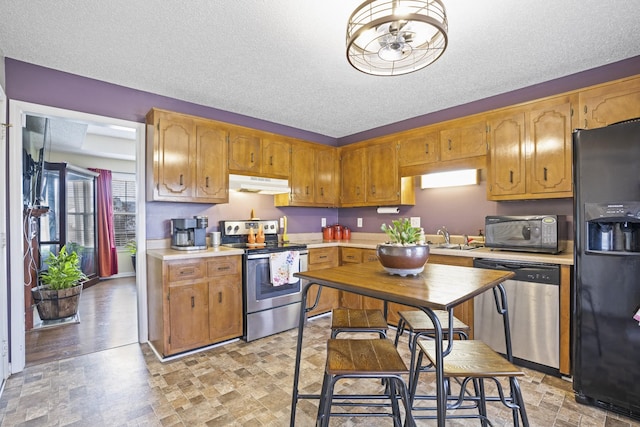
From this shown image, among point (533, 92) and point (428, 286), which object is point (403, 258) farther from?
point (533, 92)

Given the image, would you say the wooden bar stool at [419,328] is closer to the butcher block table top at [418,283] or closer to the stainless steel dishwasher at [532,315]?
the butcher block table top at [418,283]

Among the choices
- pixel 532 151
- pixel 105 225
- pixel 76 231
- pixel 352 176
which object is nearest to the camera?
pixel 532 151

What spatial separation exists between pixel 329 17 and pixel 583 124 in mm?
2107

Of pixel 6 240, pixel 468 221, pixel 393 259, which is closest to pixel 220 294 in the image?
pixel 6 240

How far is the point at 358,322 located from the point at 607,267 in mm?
1575

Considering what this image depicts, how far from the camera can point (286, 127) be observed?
425 cm

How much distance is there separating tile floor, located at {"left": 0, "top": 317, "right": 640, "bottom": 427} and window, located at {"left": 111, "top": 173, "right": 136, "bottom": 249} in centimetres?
422

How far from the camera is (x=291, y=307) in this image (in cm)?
344

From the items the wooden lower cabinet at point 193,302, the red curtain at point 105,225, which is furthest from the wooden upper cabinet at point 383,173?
the red curtain at point 105,225

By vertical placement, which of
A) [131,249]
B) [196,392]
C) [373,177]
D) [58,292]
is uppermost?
[373,177]

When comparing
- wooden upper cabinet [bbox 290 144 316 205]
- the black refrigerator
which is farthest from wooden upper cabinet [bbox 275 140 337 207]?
the black refrigerator

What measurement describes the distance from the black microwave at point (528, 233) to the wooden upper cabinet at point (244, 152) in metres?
2.43

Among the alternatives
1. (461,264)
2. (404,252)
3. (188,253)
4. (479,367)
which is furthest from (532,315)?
(188,253)

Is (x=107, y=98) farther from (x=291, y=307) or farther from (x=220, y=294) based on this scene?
(x=291, y=307)
